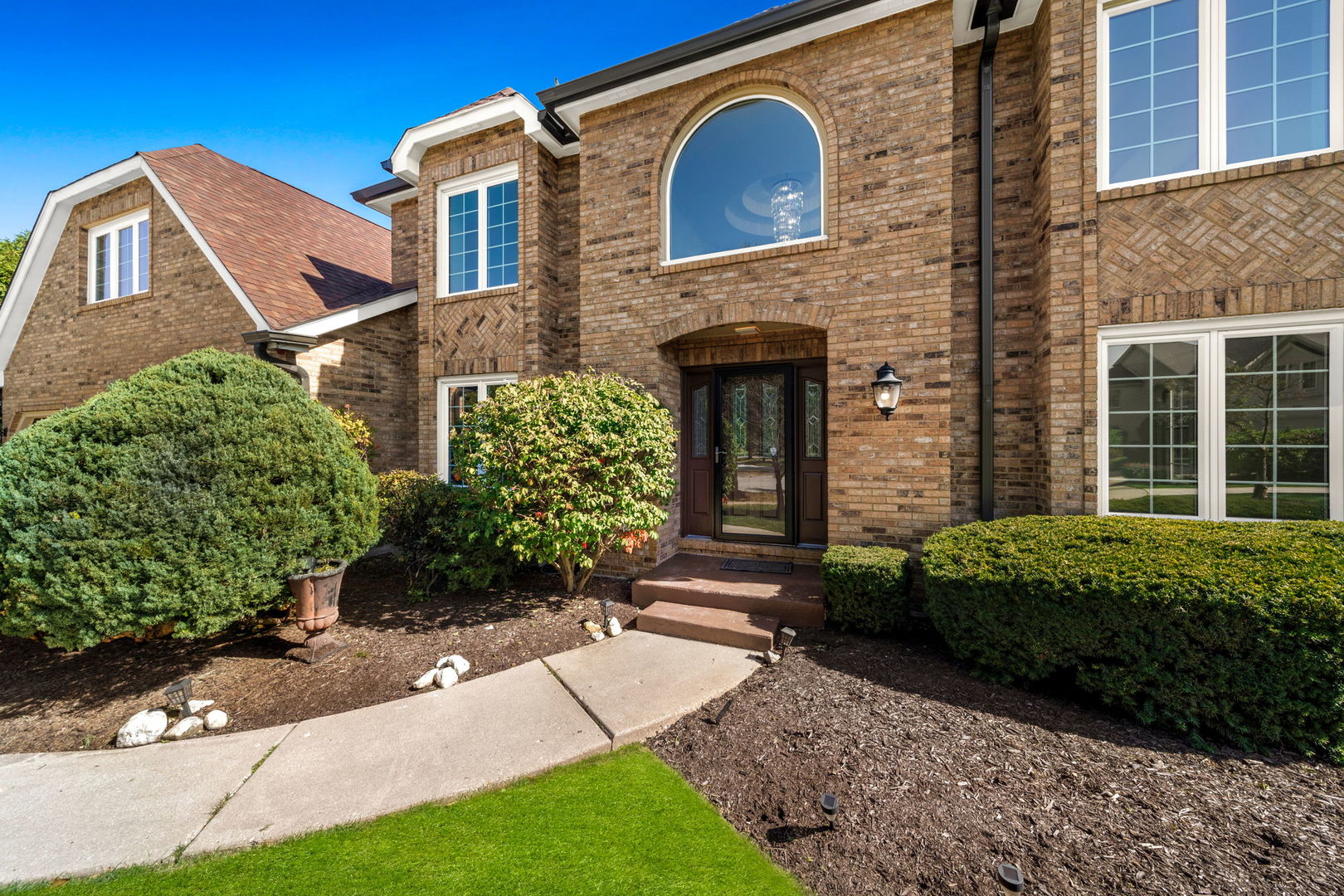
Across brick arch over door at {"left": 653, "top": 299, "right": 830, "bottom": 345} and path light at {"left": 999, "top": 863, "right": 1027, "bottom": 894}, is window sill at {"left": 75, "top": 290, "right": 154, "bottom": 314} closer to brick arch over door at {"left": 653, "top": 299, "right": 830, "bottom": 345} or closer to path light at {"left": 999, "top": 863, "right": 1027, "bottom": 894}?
brick arch over door at {"left": 653, "top": 299, "right": 830, "bottom": 345}

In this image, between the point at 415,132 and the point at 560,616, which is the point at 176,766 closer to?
the point at 560,616

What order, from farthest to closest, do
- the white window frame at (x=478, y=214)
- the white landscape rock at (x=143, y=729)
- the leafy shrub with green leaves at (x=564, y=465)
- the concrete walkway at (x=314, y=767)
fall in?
1. the white window frame at (x=478, y=214)
2. the leafy shrub with green leaves at (x=564, y=465)
3. the white landscape rock at (x=143, y=729)
4. the concrete walkway at (x=314, y=767)

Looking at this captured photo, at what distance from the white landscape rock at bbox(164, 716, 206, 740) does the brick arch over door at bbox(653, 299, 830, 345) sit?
5186 millimetres

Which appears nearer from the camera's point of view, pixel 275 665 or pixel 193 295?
pixel 275 665

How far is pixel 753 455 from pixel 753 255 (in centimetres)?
253

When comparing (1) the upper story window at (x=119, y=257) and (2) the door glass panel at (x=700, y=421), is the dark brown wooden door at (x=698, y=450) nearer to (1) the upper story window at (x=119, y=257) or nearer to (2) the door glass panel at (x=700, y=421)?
(2) the door glass panel at (x=700, y=421)

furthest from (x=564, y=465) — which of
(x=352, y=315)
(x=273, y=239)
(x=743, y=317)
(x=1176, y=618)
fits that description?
(x=273, y=239)

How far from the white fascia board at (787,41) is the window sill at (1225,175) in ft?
6.94

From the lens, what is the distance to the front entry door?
638 cm

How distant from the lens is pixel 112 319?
9.38 metres

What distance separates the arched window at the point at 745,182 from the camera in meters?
5.79

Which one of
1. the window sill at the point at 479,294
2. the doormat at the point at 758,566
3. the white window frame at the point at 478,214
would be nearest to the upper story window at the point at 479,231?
the white window frame at the point at 478,214

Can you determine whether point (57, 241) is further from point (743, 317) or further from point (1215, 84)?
point (1215, 84)

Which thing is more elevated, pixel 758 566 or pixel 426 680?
pixel 758 566
